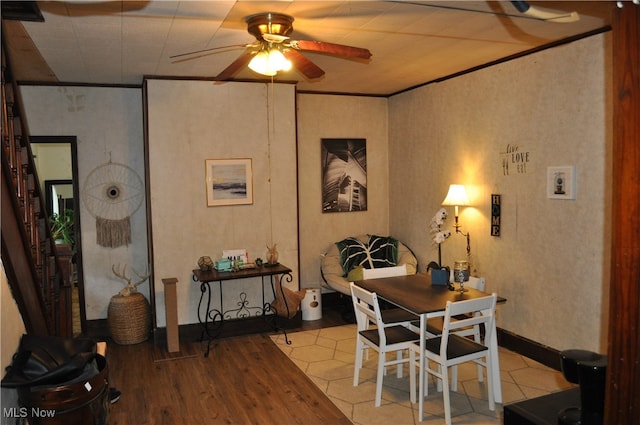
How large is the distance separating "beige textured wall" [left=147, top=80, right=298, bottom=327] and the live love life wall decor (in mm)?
54

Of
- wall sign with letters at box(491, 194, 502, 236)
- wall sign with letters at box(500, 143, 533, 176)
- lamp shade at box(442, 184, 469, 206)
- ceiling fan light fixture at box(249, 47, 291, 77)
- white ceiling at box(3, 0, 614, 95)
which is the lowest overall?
wall sign with letters at box(491, 194, 502, 236)

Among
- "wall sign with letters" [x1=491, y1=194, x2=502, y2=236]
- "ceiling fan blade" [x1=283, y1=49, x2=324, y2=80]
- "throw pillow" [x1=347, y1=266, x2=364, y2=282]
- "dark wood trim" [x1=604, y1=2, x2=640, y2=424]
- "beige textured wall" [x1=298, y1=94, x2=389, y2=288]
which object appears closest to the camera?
"dark wood trim" [x1=604, y1=2, x2=640, y2=424]

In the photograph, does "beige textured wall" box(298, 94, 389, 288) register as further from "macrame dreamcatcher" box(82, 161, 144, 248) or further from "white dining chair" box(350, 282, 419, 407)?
"white dining chair" box(350, 282, 419, 407)

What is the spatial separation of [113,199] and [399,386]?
3.55m

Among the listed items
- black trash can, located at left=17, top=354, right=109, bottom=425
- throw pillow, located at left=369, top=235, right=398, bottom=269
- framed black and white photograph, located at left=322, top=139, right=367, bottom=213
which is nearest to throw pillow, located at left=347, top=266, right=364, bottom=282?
throw pillow, located at left=369, top=235, right=398, bottom=269

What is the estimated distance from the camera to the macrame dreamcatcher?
17.9 ft

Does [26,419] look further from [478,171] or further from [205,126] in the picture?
[478,171]

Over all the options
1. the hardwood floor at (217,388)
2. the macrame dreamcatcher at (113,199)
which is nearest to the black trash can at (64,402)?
the hardwood floor at (217,388)

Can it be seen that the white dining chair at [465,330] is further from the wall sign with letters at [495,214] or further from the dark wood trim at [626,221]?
the dark wood trim at [626,221]

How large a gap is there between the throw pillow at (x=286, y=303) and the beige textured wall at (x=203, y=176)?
210 millimetres

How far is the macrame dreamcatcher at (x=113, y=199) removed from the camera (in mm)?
5445

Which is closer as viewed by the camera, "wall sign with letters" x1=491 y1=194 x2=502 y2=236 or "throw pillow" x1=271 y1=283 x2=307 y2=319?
"wall sign with letters" x1=491 y1=194 x2=502 y2=236

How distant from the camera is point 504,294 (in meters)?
4.74

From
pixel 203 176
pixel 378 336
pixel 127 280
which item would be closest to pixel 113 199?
pixel 127 280
